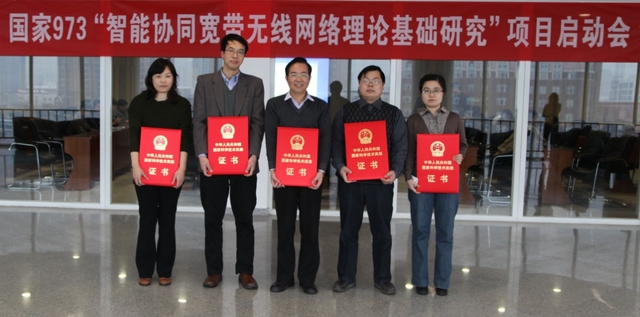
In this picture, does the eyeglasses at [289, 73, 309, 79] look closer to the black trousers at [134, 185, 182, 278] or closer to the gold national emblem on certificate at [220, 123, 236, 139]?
the gold national emblem on certificate at [220, 123, 236, 139]

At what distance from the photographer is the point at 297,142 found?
3.48 m

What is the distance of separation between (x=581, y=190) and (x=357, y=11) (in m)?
2.83

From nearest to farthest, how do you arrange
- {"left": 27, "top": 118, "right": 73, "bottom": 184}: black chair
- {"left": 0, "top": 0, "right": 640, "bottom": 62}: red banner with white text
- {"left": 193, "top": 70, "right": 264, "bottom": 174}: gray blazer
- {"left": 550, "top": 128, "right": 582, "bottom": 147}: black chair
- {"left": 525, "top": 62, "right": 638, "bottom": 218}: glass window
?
{"left": 193, "top": 70, "right": 264, "bottom": 174}: gray blazer < {"left": 0, "top": 0, "right": 640, "bottom": 62}: red banner with white text < {"left": 525, "top": 62, "right": 638, "bottom": 218}: glass window < {"left": 550, "top": 128, "right": 582, "bottom": 147}: black chair < {"left": 27, "top": 118, "right": 73, "bottom": 184}: black chair

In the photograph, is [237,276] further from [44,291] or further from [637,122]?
[637,122]

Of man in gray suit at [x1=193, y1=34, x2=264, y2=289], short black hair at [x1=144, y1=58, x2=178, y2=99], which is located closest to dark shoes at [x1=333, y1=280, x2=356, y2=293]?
man in gray suit at [x1=193, y1=34, x2=264, y2=289]

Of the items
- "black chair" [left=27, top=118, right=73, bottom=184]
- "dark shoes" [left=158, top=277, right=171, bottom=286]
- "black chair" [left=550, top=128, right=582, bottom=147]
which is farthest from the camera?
Result: "black chair" [left=27, top=118, right=73, bottom=184]

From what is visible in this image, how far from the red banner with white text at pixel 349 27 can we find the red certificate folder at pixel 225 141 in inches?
93.6

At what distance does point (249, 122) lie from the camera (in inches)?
143

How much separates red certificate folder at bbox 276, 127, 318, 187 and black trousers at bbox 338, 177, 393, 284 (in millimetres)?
278

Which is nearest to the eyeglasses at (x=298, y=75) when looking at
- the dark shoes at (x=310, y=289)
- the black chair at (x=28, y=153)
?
the dark shoes at (x=310, y=289)

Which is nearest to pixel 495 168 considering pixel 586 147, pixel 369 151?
pixel 586 147

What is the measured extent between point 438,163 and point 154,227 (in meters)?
1.70

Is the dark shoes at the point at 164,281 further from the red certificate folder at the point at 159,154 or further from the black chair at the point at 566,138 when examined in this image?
the black chair at the point at 566,138

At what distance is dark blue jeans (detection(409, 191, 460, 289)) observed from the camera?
3596 mm
